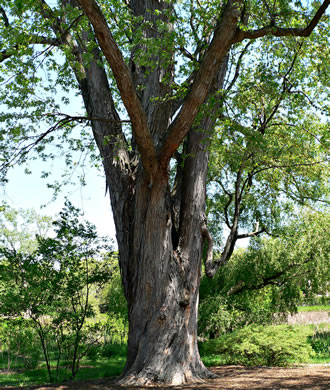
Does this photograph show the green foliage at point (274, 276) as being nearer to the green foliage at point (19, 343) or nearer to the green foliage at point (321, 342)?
the green foliage at point (321, 342)

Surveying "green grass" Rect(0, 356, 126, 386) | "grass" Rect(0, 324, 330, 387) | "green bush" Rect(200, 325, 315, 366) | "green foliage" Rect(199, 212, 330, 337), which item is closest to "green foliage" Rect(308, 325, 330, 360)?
"grass" Rect(0, 324, 330, 387)

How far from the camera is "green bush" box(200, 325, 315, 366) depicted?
30.8 feet

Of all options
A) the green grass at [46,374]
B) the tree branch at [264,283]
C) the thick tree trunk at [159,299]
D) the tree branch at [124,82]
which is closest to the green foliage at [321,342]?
the tree branch at [264,283]

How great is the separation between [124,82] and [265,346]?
677cm

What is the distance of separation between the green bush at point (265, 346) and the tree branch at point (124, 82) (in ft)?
16.0

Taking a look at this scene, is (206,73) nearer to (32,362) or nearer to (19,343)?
(19,343)

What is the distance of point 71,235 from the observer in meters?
8.79

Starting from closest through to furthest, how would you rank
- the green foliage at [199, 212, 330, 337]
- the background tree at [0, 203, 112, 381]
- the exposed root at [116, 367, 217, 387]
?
the exposed root at [116, 367, 217, 387], the background tree at [0, 203, 112, 381], the green foliage at [199, 212, 330, 337]

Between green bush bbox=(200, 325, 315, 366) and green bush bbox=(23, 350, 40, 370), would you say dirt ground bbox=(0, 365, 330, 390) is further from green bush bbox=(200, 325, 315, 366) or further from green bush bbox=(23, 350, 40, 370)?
green bush bbox=(23, 350, 40, 370)

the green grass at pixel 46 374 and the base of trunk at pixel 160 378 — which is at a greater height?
the base of trunk at pixel 160 378

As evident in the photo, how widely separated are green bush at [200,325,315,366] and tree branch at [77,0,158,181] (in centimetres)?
489

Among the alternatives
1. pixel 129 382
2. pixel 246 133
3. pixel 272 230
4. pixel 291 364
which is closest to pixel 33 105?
pixel 246 133

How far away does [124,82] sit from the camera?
5562mm

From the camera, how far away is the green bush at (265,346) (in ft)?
30.8
